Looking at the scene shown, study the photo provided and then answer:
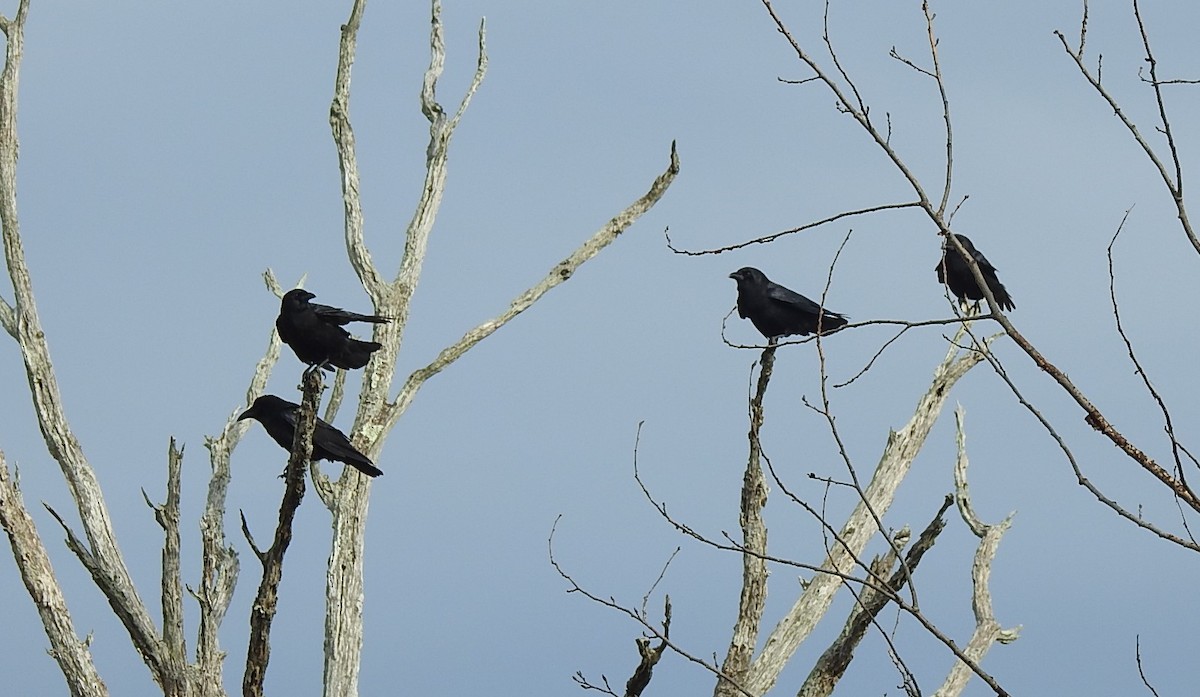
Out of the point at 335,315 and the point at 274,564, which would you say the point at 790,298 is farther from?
the point at 274,564

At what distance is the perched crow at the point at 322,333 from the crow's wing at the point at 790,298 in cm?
278

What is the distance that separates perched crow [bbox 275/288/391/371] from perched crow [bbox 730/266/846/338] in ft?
8.71

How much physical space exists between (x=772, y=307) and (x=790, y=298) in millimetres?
161

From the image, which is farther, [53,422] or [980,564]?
[53,422]

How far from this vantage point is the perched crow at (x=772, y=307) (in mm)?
9656

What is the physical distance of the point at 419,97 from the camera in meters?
12.4

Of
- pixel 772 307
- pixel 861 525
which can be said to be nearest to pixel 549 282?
pixel 772 307

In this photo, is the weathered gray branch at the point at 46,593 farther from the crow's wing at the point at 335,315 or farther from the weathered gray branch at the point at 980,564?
the weathered gray branch at the point at 980,564

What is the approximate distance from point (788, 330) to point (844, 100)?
6310 mm

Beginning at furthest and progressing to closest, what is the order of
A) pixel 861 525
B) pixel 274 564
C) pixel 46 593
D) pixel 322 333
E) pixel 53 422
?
pixel 53 422 < pixel 46 593 < pixel 861 525 < pixel 322 333 < pixel 274 564

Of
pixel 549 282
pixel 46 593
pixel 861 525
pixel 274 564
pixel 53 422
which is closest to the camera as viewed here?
pixel 274 564

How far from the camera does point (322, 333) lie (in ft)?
29.3

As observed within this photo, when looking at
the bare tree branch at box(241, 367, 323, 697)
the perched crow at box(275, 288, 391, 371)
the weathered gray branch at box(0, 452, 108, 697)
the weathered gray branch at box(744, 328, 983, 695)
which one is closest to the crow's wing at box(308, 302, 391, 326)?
the perched crow at box(275, 288, 391, 371)

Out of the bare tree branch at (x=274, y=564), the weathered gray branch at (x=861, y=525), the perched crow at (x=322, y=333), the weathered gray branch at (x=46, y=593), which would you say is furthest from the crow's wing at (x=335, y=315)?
the weathered gray branch at (x=861, y=525)
